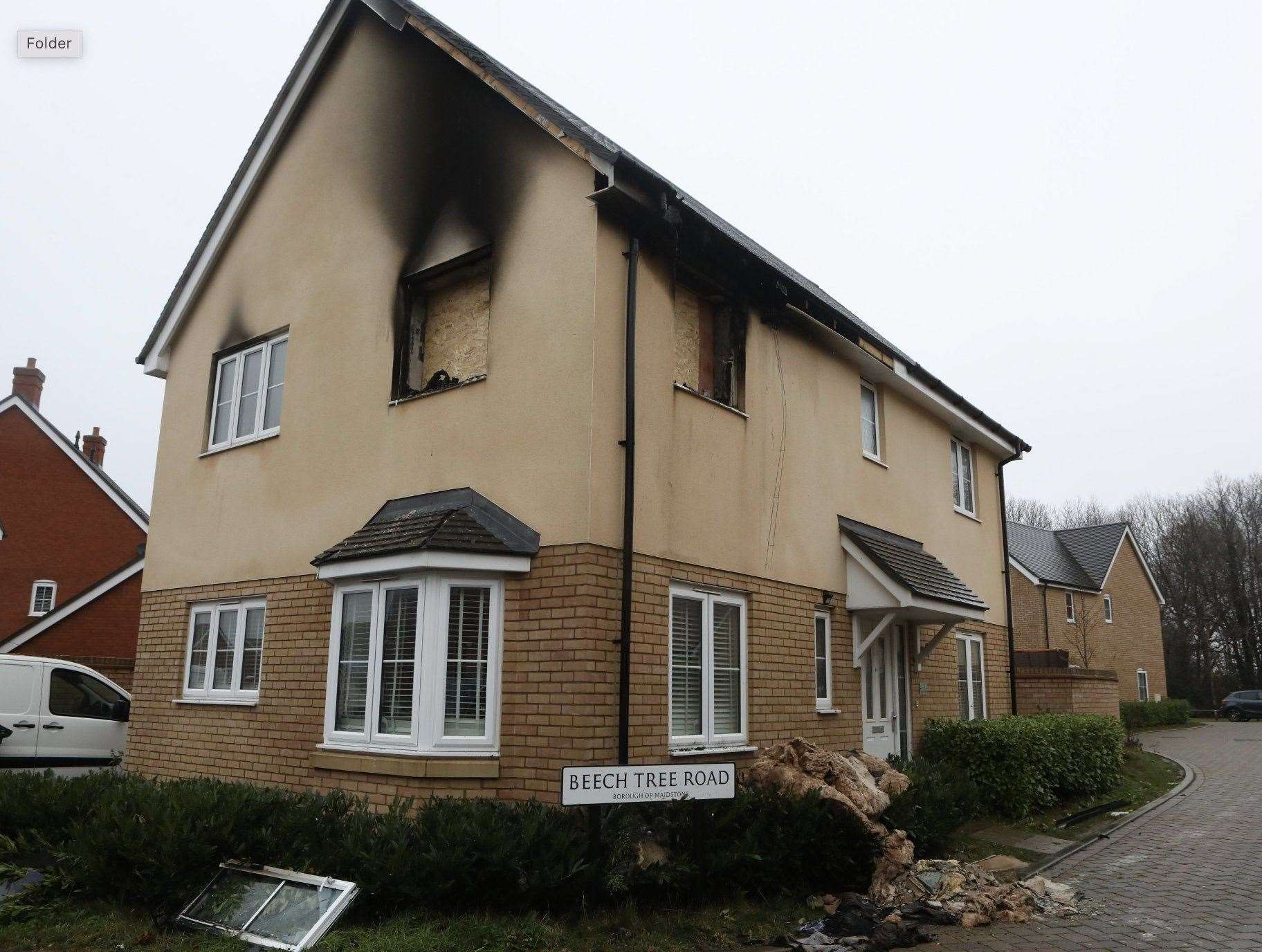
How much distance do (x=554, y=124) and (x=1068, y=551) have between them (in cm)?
3735

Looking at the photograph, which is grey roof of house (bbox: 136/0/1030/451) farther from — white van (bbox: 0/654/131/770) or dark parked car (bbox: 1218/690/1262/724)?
dark parked car (bbox: 1218/690/1262/724)

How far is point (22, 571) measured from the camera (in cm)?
2456

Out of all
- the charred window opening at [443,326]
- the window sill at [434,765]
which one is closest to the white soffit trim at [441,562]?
the window sill at [434,765]

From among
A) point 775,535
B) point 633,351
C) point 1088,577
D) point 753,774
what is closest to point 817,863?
point 753,774

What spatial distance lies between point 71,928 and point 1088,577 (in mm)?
38207

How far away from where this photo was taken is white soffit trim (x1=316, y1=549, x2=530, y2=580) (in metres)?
8.45

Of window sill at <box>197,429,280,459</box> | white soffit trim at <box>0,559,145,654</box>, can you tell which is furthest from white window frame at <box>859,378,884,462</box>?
white soffit trim at <box>0,559,145,654</box>

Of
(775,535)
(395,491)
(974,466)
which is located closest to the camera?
(395,491)

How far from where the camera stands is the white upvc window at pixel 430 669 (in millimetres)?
8578

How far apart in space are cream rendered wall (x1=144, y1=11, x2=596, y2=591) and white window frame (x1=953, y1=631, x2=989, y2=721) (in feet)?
29.5

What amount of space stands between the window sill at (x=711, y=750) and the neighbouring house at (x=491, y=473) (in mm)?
40

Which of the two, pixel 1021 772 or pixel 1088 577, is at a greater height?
pixel 1088 577

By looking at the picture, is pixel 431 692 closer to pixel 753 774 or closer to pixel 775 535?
pixel 753 774

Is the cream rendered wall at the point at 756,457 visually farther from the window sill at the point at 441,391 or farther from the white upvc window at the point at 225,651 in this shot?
the white upvc window at the point at 225,651
